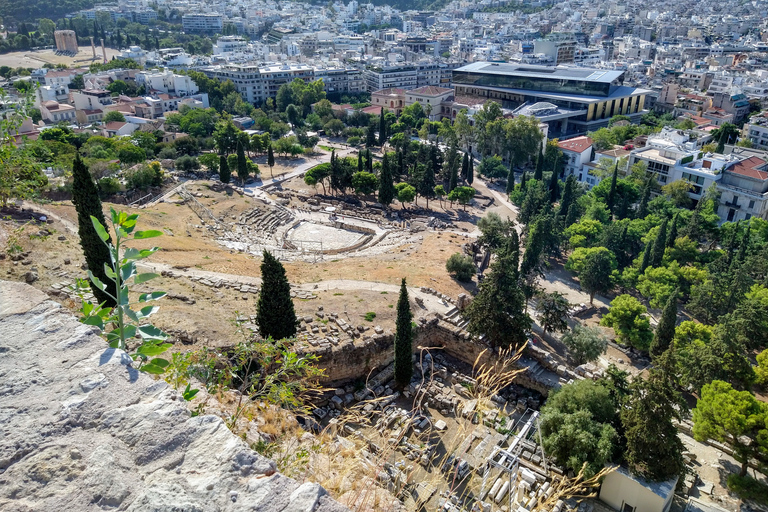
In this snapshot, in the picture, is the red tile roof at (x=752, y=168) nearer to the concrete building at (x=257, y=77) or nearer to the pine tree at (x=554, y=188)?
the pine tree at (x=554, y=188)

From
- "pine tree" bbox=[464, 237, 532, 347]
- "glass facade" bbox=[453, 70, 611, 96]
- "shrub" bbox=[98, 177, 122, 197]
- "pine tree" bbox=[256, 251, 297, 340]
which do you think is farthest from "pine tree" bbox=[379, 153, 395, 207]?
"glass facade" bbox=[453, 70, 611, 96]

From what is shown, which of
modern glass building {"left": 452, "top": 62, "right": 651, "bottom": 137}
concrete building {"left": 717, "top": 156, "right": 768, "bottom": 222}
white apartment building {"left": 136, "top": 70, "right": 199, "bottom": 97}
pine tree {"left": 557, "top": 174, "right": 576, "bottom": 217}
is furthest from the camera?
white apartment building {"left": 136, "top": 70, "right": 199, "bottom": 97}

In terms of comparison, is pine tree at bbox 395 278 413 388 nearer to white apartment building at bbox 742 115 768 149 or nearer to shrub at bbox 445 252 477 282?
shrub at bbox 445 252 477 282

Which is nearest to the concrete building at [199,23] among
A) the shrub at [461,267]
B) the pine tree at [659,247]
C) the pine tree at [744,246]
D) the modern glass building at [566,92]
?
the modern glass building at [566,92]

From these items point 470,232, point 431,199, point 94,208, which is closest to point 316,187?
point 431,199

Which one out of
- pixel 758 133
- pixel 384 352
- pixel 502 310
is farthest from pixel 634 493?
pixel 758 133

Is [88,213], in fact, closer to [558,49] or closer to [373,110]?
[373,110]

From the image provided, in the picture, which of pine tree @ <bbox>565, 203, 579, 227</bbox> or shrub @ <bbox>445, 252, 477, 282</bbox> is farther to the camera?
pine tree @ <bbox>565, 203, 579, 227</bbox>

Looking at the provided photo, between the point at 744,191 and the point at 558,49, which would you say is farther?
the point at 558,49
